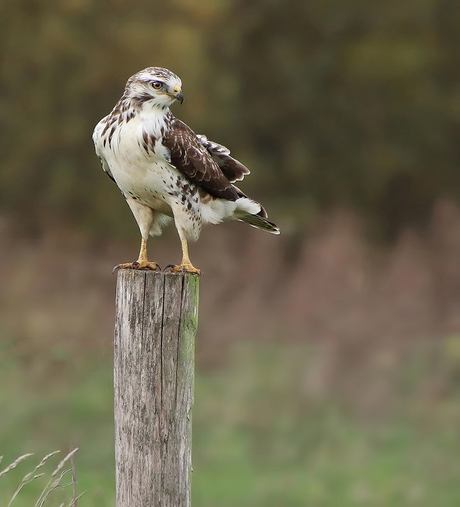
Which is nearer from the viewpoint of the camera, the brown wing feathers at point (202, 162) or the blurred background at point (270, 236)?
the brown wing feathers at point (202, 162)

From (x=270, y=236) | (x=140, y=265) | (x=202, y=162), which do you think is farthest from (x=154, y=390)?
(x=270, y=236)

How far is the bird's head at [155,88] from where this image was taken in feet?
14.1

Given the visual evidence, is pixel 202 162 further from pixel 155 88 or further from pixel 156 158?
pixel 155 88

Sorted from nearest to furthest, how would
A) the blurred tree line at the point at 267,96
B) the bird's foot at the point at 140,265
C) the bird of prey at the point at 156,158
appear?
the bird's foot at the point at 140,265 < the bird of prey at the point at 156,158 < the blurred tree line at the point at 267,96

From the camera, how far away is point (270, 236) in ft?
34.1

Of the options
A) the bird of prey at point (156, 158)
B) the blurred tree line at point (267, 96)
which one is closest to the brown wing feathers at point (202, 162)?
the bird of prey at point (156, 158)

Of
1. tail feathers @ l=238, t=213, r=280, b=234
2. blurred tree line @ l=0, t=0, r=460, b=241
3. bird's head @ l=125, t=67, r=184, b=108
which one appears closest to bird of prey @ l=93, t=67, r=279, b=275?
bird's head @ l=125, t=67, r=184, b=108

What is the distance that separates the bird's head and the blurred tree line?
6.47 meters

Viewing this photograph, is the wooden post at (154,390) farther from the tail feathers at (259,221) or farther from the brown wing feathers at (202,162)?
the tail feathers at (259,221)

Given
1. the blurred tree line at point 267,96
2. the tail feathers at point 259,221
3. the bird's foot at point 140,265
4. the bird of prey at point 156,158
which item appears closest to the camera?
the bird's foot at point 140,265

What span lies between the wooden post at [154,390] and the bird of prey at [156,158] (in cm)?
67

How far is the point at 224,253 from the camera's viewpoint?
10008mm

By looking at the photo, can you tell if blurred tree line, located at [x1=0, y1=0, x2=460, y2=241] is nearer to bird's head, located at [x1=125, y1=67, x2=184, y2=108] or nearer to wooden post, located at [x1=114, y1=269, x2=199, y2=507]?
bird's head, located at [x1=125, y1=67, x2=184, y2=108]

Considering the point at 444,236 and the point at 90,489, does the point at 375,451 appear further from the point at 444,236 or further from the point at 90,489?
the point at 444,236
